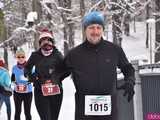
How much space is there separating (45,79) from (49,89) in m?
0.36

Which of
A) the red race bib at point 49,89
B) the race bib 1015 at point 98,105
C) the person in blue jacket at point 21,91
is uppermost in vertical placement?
the race bib 1015 at point 98,105

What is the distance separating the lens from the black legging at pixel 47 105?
9.55 meters

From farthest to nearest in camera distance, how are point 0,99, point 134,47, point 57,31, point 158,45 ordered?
point 134,47 → point 57,31 → point 158,45 → point 0,99

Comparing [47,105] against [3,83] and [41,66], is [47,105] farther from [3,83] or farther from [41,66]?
[3,83]

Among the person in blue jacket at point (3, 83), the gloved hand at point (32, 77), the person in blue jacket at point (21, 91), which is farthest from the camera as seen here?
the person in blue jacket at point (3, 83)

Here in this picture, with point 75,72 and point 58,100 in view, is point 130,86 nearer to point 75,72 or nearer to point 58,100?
point 75,72

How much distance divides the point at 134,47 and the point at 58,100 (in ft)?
166

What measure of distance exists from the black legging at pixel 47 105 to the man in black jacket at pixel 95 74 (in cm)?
376

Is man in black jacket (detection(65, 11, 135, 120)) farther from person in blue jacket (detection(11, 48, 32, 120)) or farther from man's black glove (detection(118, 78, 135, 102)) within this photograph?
person in blue jacket (detection(11, 48, 32, 120))

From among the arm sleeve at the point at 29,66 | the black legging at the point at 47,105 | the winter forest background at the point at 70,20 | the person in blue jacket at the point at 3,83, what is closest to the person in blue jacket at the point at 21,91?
the person in blue jacket at the point at 3,83

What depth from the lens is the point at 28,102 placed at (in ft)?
39.2

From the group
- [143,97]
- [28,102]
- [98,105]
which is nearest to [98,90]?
[98,105]

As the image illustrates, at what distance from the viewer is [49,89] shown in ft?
31.3

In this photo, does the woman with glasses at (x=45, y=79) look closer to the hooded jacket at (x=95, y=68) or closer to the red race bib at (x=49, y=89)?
the red race bib at (x=49, y=89)
